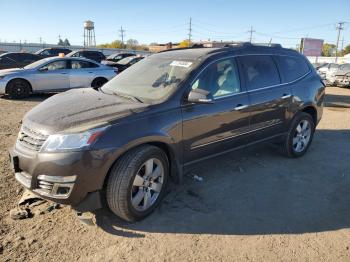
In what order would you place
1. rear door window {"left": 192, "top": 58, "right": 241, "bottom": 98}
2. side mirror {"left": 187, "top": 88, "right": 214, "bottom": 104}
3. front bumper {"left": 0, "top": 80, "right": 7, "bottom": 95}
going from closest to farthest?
side mirror {"left": 187, "top": 88, "right": 214, "bottom": 104} < rear door window {"left": 192, "top": 58, "right": 241, "bottom": 98} < front bumper {"left": 0, "top": 80, "right": 7, "bottom": 95}

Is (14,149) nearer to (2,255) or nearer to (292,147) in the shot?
(2,255)

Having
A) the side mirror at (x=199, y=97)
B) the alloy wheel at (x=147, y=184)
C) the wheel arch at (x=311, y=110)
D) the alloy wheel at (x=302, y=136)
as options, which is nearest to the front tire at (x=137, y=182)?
the alloy wheel at (x=147, y=184)

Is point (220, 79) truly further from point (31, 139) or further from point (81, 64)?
point (81, 64)

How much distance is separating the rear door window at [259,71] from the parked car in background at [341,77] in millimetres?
16920

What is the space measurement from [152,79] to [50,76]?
854cm

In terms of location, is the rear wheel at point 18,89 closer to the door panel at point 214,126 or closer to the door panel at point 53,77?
the door panel at point 53,77

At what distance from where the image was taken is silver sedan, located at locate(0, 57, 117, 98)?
11.4 metres

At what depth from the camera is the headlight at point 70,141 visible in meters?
3.17

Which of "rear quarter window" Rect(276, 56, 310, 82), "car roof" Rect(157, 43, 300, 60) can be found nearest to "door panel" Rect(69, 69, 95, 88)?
"car roof" Rect(157, 43, 300, 60)

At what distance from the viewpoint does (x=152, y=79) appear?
172 inches

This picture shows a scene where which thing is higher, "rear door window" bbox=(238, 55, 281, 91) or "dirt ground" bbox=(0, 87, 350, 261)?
"rear door window" bbox=(238, 55, 281, 91)

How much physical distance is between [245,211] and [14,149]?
8.61 ft

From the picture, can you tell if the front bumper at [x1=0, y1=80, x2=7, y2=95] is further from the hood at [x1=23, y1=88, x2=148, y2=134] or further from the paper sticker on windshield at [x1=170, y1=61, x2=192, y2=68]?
the paper sticker on windshield at [x1=170, y1=61, x2=192, y2=68]

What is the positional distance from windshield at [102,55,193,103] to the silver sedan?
264 inches
